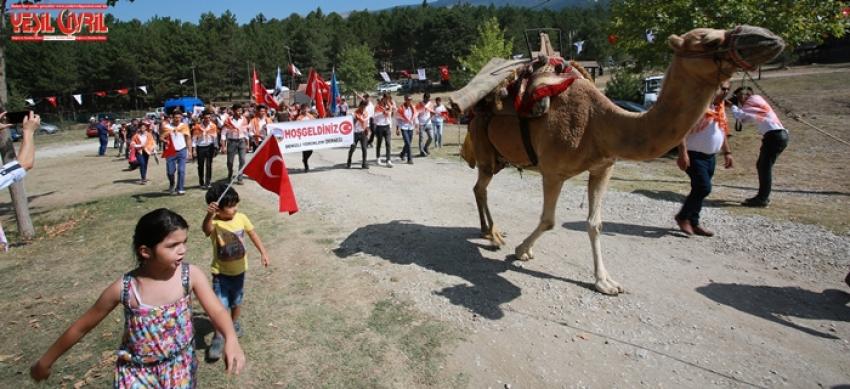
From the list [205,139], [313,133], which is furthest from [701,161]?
[205,139]

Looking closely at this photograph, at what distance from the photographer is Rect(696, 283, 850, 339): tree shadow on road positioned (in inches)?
187

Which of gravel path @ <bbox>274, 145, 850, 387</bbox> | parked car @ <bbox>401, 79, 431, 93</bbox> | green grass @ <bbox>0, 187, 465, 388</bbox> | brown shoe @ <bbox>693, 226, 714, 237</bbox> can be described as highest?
parked car @ <bbox>401, 79, 431, 93</bbox>

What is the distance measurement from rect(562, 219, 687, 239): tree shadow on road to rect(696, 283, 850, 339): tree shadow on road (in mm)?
1893

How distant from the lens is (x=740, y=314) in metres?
4.79

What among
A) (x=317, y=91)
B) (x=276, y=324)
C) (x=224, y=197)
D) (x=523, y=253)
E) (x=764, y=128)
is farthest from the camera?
(x=317, y=91)

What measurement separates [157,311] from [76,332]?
399mm

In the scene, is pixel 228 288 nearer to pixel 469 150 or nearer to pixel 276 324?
pixel 276 324

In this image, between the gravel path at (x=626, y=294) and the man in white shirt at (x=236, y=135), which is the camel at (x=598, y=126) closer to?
the gravel path at (x=626, y=294)

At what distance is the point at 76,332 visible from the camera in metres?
2.59

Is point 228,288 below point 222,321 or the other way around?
below

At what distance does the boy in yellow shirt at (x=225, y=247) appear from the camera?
4.43 metres

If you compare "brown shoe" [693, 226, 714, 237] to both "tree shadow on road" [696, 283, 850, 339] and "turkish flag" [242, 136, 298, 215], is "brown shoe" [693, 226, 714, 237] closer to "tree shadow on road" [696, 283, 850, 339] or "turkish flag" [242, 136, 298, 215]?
"tree shadow on road" [696, 283, 850, 339]

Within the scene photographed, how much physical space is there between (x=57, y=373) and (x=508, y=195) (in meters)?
7.86

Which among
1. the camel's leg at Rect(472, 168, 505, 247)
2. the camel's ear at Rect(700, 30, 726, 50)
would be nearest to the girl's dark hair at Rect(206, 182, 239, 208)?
the camel's leg at Rect(472, 168, 505, 247)
